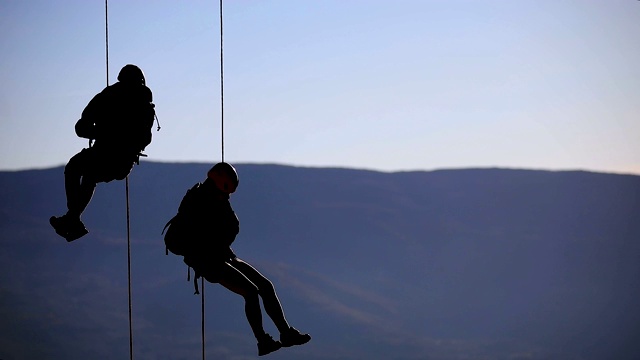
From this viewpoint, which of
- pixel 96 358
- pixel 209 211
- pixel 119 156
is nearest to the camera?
pixel 209 211

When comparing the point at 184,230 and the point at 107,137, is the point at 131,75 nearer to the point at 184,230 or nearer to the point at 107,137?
the point at 107,137

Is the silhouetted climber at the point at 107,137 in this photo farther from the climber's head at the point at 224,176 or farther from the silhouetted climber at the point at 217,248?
the climber's head at the point at 224,176

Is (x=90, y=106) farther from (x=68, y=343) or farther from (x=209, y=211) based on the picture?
(x=68, y=343)

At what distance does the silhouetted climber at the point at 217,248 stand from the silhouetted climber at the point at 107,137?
115 centimetres

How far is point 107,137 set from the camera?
12086 mm

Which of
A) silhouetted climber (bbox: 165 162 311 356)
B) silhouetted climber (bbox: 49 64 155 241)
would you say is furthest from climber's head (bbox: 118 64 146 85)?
silhouetted climber (bbox: 165 162 311 356)

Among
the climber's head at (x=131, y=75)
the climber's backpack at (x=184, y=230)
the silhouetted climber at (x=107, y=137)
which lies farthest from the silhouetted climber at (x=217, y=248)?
the climber's head at (x=131, y=75)

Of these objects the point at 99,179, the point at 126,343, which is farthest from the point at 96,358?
the point at 99,179

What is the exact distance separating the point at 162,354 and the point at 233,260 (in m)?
190

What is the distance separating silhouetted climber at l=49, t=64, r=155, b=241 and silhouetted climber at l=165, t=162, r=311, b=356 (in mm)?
1152

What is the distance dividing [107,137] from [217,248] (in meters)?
1.88

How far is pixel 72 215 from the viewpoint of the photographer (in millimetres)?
11867

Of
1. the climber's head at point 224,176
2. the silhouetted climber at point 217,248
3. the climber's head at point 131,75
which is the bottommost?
the silhouetted climber at point 217,248

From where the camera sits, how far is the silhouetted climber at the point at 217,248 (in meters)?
11.4
